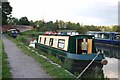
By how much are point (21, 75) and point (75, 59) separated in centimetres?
453

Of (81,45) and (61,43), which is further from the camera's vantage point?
(61,43)

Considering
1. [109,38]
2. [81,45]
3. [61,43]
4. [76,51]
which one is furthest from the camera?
[109,38]

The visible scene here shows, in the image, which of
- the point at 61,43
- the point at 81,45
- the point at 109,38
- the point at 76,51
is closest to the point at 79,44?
the point at 81,45

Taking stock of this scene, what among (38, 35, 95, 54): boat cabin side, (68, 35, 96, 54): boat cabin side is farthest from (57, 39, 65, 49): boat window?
(68, 35, 96, 54): boat cabin side

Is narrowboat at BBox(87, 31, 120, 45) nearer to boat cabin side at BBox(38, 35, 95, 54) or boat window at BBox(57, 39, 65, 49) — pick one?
boat window at BBox(57, 39, 65, 49)

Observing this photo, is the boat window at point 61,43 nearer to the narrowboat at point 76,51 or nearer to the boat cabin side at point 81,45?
the narrowboat at point 76,51

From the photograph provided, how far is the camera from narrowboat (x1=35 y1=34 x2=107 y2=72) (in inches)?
504

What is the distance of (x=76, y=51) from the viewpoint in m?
13.9

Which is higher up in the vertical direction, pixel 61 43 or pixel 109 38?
pixel 61 43

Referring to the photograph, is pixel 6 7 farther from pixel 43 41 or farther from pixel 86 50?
pixel 86 50

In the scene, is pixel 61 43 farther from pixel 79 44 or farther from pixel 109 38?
pixel 109 38

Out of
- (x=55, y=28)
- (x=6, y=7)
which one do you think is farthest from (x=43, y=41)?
(x=55, y=28)

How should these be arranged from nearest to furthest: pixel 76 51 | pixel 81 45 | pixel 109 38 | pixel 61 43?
1. pixel 76 51
2. pixel 81 45
3. pixel 61 43
4. pixel 109 38

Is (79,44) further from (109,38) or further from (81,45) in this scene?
(109,38)
